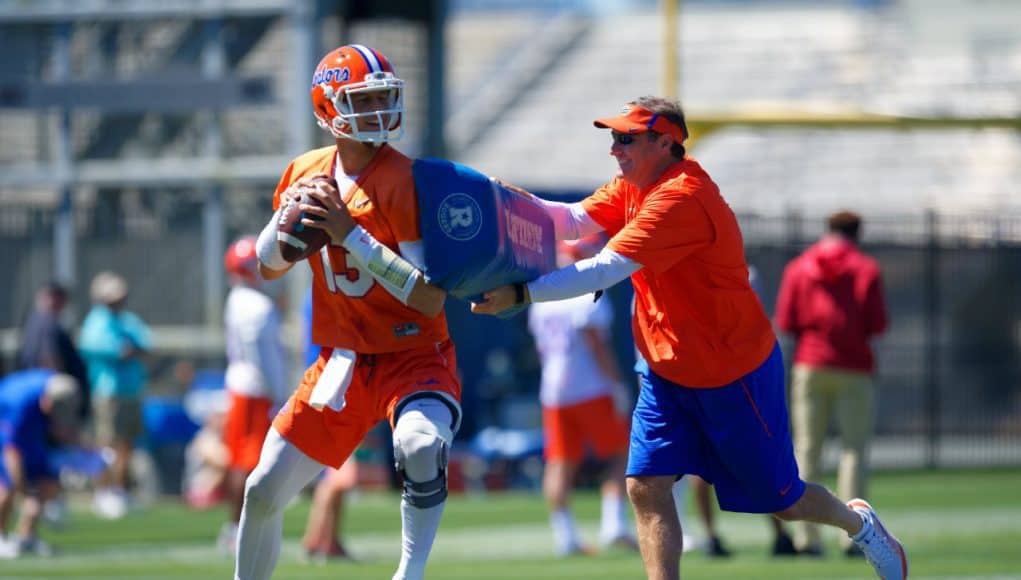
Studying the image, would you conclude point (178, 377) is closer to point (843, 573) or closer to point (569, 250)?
point (569, 250)

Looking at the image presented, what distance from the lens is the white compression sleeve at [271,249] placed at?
23.1 feet

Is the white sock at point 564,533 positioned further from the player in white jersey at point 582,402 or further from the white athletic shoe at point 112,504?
the white athletic shoe at point 112,504

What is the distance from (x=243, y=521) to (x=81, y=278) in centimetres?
1340

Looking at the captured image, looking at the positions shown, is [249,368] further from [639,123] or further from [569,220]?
[639,123]

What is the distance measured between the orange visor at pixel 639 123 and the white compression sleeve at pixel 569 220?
467mm

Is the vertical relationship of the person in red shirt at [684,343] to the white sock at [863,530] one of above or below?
above

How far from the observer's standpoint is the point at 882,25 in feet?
110

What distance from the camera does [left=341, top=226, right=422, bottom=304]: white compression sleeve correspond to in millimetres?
6828

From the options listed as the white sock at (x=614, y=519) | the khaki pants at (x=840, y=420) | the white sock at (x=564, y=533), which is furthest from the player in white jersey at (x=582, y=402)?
the khaki pants at (x=840, y=420)

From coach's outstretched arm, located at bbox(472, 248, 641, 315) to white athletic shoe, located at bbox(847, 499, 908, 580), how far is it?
1.66m

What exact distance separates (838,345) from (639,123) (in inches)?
199

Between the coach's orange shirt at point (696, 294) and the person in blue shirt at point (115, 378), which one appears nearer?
the coach's orange shirt at point (696, 294)

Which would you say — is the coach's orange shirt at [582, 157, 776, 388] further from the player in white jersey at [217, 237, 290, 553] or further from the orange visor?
the player in white jersey at [217, 237, 290, 553]

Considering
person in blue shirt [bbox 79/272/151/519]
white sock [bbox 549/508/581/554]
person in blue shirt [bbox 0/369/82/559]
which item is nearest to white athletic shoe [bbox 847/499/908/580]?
white sock [bbox 549/508/581/554]
